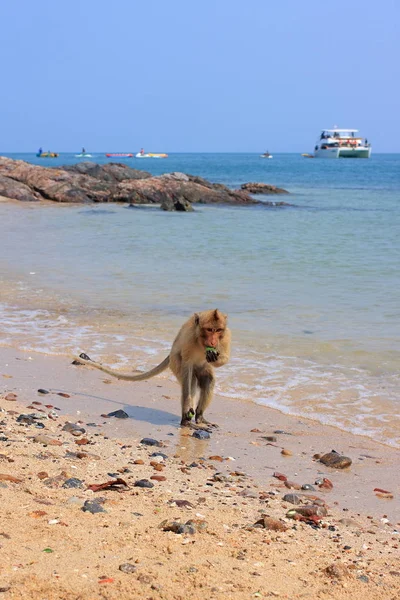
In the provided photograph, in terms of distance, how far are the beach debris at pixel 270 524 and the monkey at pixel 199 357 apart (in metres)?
2.34

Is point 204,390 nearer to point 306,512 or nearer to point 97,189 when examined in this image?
point 306,512

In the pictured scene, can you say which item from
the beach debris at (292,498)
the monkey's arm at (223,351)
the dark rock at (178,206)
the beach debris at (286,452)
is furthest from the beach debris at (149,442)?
the dark rock at (178,206)

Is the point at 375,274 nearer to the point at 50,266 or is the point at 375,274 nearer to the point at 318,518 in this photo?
the point at 50,266

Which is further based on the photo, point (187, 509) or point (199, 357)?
point (199, 357)

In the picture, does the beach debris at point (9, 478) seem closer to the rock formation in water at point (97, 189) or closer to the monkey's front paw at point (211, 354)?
the monkey's front paw at point (211, 354)

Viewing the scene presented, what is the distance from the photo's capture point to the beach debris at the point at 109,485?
195 inches

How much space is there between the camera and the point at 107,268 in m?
17.9

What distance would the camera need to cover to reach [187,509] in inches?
186

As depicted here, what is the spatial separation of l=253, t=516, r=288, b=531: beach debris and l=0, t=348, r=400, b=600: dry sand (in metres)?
0.02

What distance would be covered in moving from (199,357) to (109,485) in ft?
7.43

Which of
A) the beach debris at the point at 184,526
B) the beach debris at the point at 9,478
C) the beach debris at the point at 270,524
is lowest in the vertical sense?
the beach debris at the point at 270,524

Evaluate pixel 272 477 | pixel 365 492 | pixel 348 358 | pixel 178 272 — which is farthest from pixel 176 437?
pixel 178 272

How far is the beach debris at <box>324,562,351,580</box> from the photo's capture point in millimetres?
Result: 3908

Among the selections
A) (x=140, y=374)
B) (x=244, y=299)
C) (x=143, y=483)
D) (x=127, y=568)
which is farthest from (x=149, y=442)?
(x=244, y=299)
